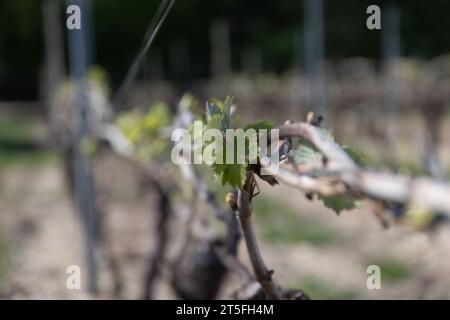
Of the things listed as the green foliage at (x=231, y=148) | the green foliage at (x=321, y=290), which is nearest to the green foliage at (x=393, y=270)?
the green foliage at (x=321, y=290)

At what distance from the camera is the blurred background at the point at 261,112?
4605 mm

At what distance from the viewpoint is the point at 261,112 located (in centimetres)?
1422

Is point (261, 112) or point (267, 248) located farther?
point (261, 112)

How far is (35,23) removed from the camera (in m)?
26.1

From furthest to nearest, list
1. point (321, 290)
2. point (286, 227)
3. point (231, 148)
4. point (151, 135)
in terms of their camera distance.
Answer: point (286, 227), point (321, 290), point (151, 135), point (231, 148)

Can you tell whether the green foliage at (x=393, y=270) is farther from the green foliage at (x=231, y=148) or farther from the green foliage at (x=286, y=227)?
the green foliage at (x=231, y=148)

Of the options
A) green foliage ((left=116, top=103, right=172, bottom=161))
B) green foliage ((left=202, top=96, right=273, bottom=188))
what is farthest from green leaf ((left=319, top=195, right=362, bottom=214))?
green foliage ((left=116, top=103, right=172, bottom=161))

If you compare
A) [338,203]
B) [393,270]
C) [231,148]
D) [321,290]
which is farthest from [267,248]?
[231,148]

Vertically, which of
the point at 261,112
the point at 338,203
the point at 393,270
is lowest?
the point at 393,270

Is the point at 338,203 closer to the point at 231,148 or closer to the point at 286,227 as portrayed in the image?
the point at 231,148

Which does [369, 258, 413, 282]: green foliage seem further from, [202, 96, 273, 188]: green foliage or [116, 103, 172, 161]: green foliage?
[202, 96, 273, 188]: green foliage

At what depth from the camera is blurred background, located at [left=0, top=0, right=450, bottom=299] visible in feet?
15.1

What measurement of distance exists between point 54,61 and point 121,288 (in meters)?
12.5
